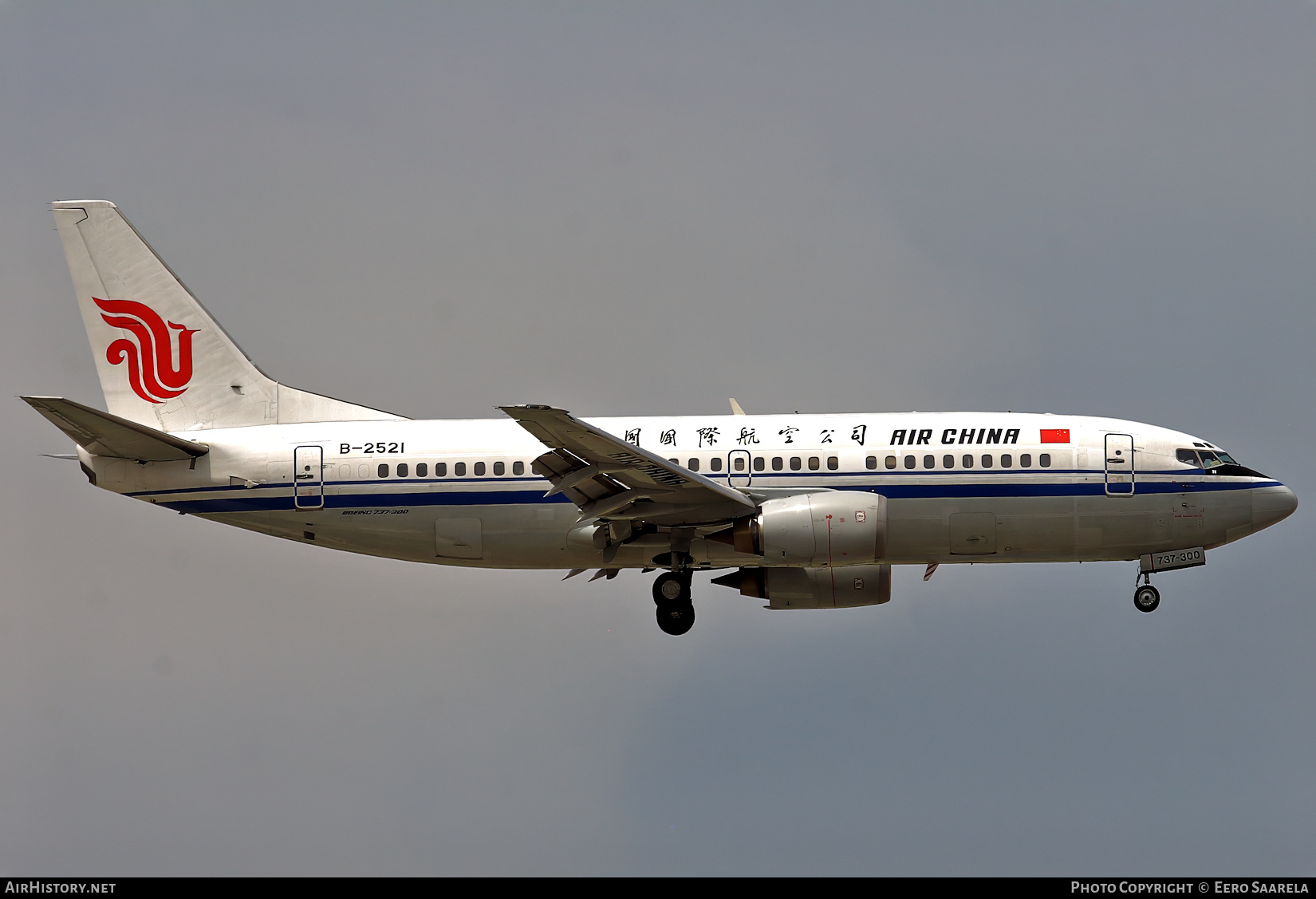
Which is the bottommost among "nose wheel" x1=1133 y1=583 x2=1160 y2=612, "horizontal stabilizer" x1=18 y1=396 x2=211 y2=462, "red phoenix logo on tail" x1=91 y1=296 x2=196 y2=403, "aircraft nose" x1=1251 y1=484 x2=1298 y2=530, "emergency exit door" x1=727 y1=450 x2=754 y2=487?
"nose wheel" x1=1133 y1=583 x2=1160 y2=612

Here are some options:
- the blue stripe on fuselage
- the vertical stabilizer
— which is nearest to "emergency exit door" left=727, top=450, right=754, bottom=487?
the blue stripe on fuselage

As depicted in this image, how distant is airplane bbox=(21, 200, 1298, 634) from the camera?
3569 cm

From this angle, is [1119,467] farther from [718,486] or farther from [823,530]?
[718,486]

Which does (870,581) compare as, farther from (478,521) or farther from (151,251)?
(151,251)

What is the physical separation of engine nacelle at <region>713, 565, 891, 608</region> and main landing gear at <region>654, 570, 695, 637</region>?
7.62 feet

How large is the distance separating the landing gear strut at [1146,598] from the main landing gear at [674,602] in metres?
10.9

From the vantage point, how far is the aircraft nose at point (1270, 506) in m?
36.8

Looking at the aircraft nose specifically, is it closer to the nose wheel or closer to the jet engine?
the nose wheel

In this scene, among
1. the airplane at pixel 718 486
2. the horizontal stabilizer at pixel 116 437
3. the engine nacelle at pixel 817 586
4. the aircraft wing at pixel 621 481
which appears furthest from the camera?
the engine nacelle at pixel 817 586

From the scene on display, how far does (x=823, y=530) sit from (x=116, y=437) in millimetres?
16643

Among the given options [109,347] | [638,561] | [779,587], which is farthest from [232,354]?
[779,587]

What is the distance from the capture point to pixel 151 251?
40469mm

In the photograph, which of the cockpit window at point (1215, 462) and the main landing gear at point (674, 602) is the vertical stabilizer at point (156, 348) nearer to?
the main landing gear at point (674, 602)

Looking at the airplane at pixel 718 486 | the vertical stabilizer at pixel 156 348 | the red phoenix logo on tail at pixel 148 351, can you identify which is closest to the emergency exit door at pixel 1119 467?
the airplane at pixel 718 486
